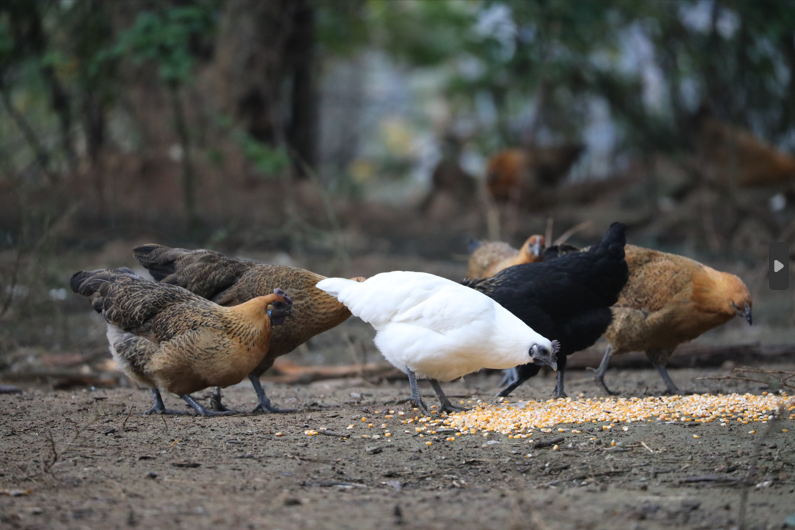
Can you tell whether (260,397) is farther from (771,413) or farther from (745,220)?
(745,220)

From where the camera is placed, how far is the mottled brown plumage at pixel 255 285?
4969mm

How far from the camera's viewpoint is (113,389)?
611 centimetres

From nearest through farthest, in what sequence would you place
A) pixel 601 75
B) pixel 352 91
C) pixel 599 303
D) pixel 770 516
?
pixel 770 516 → pixel 599 303 → pixel 601 75 → pixel 352 91

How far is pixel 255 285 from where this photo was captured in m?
5.11

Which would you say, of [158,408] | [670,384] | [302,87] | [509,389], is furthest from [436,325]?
[302,87]

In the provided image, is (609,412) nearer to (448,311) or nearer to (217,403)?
(448,311)

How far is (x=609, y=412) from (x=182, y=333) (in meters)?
2.64

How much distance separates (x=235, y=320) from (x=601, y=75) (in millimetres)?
10245

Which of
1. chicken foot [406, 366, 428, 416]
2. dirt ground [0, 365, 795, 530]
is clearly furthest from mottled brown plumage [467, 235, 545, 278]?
dirt ground [0, 365, 795, 530]

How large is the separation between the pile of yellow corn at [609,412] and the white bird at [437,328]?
1.05 feet

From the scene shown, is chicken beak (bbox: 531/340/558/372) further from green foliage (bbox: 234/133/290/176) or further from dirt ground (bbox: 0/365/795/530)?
green foliage (bbox: 234/133/290/176)

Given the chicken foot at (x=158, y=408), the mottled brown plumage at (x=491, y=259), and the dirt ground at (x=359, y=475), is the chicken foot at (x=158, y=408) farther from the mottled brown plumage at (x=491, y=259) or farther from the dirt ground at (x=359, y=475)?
the mottled brown plumage at (x=491, y=259)

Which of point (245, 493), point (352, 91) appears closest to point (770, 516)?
Result: point (245, 493)

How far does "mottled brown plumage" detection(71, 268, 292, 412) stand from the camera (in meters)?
4.45
